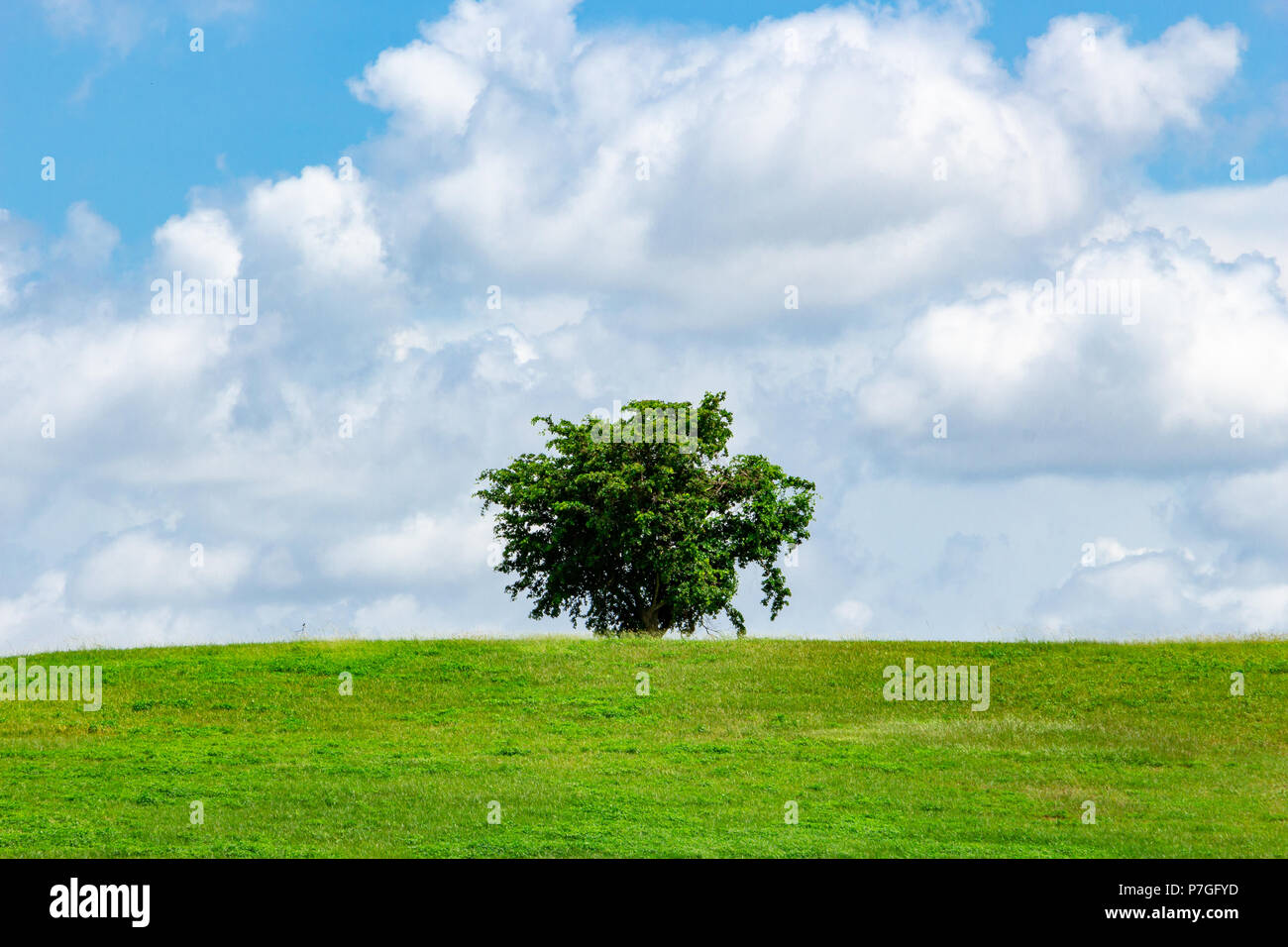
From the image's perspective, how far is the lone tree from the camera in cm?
4919

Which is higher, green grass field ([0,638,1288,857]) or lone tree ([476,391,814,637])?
lone tree ([476,391,814,637])

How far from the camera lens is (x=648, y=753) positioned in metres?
29.9

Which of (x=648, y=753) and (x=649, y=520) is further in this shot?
(x=649, y=520)

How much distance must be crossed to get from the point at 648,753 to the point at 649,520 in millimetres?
19206

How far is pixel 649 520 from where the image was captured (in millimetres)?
48438

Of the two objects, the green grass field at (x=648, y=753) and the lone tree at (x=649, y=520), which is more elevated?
the lone tree at (x=649, y=520)

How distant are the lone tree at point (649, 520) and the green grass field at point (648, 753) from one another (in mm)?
7289

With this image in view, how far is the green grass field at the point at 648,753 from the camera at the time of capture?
2231cm

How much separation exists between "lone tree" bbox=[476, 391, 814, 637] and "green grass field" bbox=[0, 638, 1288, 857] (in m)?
7.29

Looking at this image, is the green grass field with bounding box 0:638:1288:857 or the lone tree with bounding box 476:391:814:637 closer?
the green grass field with bounding box 0:638:1288:857

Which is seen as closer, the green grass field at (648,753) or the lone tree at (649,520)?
the green grass field at (648,753)

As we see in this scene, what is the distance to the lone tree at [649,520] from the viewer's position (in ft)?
161
